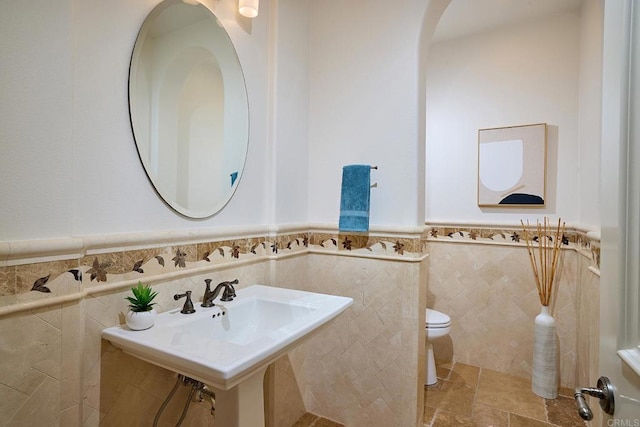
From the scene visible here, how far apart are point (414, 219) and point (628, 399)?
116cm

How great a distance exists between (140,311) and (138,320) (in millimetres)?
30

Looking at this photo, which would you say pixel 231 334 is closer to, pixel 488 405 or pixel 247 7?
pixel 247 7

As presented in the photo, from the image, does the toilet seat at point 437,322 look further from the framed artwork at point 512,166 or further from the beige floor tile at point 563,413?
the framed artwork at point 512,166

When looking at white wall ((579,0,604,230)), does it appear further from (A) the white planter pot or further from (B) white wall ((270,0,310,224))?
(A) the white planter pot

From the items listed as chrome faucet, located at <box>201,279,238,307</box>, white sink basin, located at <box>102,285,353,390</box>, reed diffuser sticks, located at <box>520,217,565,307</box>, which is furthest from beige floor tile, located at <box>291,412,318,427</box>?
reed diffuser sticks, located at <box>520,217,565,307</box>

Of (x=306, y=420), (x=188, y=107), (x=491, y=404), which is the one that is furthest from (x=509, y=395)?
(x=188, y=107)

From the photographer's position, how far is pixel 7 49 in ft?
2.73

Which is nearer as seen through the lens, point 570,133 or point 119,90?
point 119,90

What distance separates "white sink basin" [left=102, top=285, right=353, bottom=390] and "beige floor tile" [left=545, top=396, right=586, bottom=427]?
5.66 feet

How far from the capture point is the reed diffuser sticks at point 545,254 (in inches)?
89.8

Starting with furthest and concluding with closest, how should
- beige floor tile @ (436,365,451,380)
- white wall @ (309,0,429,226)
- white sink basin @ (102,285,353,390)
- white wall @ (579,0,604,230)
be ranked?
beige floor tile @ (436,365,451,380) < white wall @ (579,0,604,230) < white wall @ (309,0,429,226) < white sink basin @ (102,285,353,390)

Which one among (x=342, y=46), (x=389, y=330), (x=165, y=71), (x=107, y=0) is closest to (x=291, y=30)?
(x=342, y=46)

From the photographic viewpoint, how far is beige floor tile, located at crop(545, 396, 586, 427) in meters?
1.94

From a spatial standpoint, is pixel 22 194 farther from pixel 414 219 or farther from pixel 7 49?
pixel 414 219
